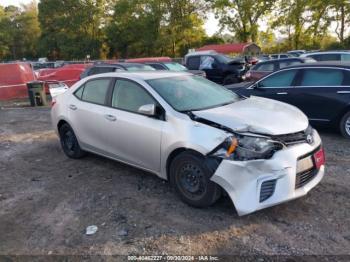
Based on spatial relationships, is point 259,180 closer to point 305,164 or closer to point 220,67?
point 305,164

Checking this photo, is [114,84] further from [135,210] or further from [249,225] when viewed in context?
[249,225]

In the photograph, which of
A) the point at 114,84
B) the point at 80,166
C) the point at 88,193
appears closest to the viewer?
the point at 88,193

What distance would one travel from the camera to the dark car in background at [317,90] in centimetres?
693

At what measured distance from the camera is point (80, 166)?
6.05m

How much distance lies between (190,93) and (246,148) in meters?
1.45

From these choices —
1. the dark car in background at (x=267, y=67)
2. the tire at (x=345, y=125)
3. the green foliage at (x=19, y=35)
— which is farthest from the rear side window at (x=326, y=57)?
the green foliage at (x=19, y=35)

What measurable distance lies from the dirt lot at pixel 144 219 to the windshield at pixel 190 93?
1.19 meters

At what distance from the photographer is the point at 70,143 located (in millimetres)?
6395

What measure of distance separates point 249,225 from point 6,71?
14.0m

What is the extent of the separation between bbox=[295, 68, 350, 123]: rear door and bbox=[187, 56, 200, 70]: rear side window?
9960mm

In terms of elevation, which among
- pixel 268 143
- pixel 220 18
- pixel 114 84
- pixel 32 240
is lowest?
pixel 32 240

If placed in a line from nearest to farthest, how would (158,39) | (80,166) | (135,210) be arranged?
(135,210) → (80,166) → (158,39)

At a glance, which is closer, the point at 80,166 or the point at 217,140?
the point at 217,140

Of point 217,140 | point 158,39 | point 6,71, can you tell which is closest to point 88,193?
point 217,140
